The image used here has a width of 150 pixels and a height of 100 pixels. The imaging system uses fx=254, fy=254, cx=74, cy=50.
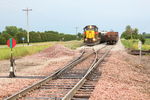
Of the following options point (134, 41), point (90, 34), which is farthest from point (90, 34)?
point (134, 41)

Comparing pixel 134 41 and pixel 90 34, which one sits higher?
pixel 90 34

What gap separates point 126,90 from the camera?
890 cm

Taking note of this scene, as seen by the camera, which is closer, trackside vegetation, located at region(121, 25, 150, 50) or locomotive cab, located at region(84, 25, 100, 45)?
trackside vegetation, located at region(121, 25, 150, 50)

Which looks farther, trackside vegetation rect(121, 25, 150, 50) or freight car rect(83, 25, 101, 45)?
freight car rect(83, 25, 101, 45)

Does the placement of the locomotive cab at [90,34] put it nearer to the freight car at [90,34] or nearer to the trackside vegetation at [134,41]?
the freight car at [90,34]

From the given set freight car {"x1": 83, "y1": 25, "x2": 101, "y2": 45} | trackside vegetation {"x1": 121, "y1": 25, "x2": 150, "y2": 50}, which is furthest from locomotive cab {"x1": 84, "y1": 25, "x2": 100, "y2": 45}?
trackside vegetation {"x1": 121, "y1": 25, "x2": 150, "y2": 50}

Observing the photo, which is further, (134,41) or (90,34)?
(134,41)

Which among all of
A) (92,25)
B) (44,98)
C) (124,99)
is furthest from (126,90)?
(92,25)

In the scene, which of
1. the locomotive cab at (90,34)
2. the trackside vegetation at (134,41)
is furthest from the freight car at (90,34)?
the trackside vegetation at (134,41)

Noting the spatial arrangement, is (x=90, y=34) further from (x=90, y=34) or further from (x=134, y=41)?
(x=134, y=41)

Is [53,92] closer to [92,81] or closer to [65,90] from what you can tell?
[65,90]

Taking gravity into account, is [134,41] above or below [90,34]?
below

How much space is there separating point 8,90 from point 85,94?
109 inches

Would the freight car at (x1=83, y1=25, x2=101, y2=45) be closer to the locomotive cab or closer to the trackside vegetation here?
the locomotive cab
